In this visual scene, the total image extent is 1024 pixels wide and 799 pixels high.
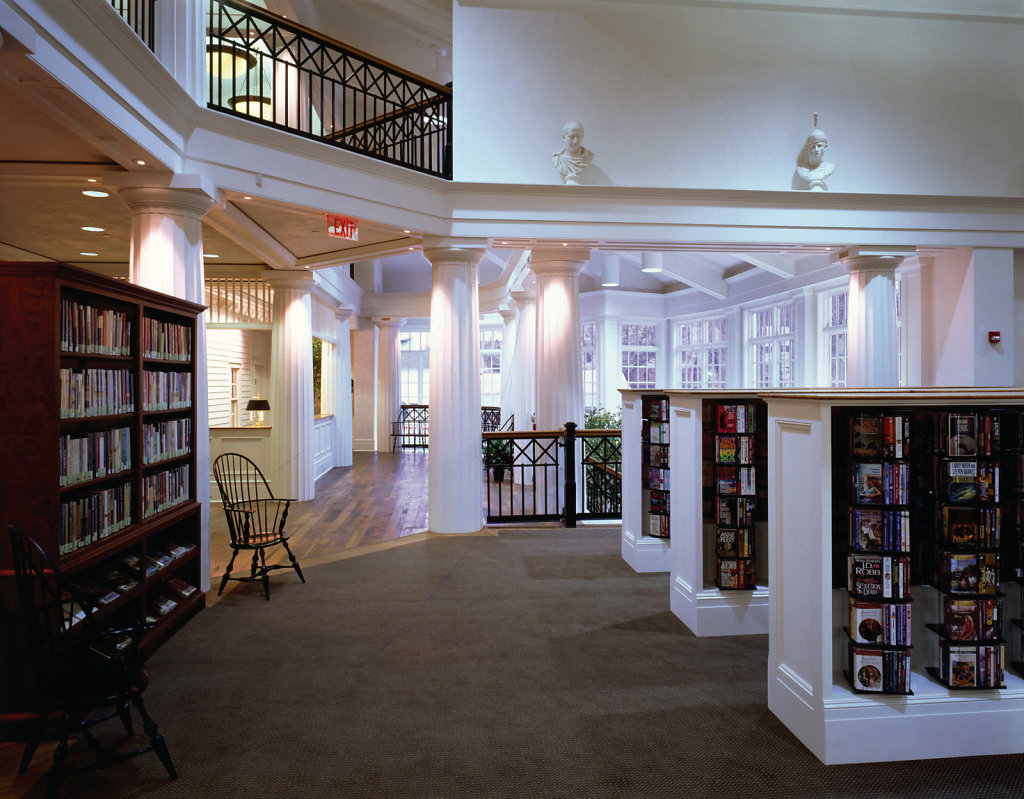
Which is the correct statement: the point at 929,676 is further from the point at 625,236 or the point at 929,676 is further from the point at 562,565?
the point at 625,236

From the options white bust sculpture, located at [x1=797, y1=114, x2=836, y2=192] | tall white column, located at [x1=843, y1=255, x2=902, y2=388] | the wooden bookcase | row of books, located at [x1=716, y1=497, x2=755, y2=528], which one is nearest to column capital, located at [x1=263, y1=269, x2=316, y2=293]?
the wooden bookcase

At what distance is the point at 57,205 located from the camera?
235 inches

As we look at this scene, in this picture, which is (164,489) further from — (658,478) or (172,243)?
(658,478)

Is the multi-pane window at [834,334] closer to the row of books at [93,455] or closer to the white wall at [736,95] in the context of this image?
the white wall at [736,95]

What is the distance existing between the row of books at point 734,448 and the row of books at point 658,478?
1271mm

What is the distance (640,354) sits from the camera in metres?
16.1

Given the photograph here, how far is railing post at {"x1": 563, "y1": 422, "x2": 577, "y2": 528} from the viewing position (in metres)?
7.58

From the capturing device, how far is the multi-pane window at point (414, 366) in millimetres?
19734

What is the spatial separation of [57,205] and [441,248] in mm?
3484

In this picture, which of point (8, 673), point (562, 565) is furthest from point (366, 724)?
point (562, 565)

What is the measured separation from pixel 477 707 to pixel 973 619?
224 cm

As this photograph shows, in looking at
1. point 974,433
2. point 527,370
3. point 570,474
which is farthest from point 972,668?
point 527,370

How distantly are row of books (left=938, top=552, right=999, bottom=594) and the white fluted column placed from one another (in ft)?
40.4

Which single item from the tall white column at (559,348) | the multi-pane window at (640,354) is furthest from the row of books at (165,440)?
the multi-pane window at (640,354)
